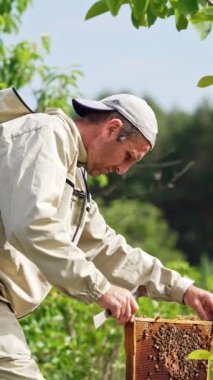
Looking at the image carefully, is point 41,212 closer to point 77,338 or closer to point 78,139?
point 78,139

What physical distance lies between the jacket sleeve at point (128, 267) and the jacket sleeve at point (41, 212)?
76 centimetres

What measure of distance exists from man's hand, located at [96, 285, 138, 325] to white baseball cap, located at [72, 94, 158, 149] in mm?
611

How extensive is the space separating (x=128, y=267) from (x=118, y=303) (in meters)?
0.81

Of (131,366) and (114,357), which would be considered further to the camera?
(114,357)

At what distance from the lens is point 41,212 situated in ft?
Answer: 13.9

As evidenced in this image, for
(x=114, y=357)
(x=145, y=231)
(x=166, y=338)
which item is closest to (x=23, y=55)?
(x=114, y=357)

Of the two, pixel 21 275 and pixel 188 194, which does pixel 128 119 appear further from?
pixel 188 194

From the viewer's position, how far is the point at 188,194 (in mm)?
49188

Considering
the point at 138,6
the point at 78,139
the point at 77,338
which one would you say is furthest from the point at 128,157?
the point at 77,338

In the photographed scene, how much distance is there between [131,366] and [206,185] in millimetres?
43350

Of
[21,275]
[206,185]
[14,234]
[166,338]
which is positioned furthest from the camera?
[206,185]

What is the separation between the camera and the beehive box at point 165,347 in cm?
477

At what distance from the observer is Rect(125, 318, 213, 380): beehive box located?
4770mm

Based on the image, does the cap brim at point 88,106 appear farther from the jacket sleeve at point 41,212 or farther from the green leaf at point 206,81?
the green leaf at point 206,81
